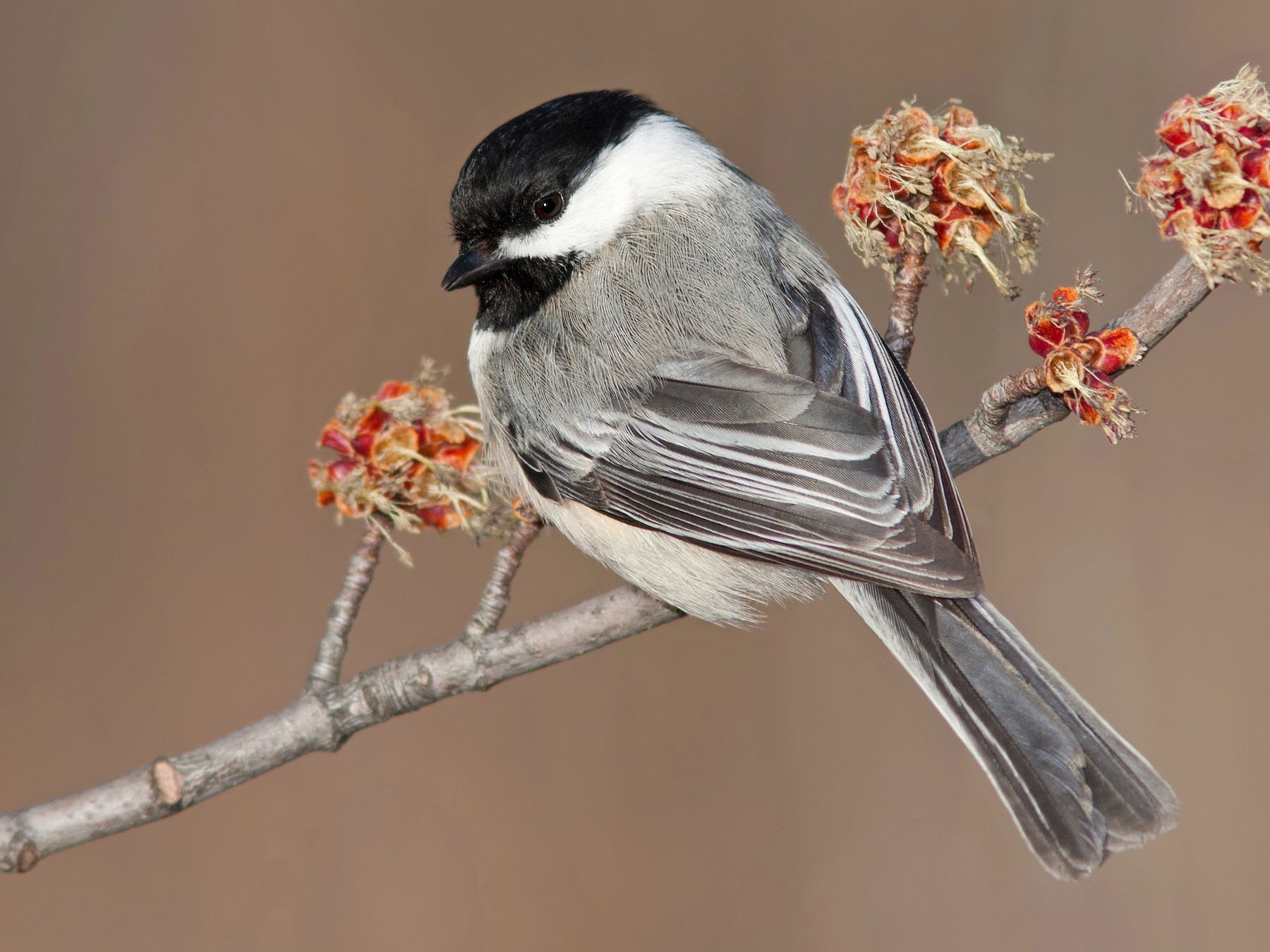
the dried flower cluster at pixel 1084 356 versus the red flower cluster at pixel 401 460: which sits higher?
the red flower cluster at pixel 401 460

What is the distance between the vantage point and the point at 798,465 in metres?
1.29

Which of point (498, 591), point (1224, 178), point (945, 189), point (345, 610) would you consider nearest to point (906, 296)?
point (945, 189)

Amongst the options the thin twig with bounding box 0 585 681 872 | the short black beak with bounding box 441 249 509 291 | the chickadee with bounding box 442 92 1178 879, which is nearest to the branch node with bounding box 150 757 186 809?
the thin twig with bounding box 0 585 681 872

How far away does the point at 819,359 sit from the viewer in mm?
1387

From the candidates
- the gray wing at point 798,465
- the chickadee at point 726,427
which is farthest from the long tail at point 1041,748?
the gray wing at point 798,465

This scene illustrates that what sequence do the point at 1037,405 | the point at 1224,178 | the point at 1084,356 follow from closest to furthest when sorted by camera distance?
the point at 1224,178 < the point at 1084,356 < the point at 1037,405

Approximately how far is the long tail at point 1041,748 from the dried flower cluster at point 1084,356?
0.30 metres

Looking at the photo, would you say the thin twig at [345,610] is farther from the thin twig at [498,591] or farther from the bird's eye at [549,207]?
the bird's eye at [549,207]

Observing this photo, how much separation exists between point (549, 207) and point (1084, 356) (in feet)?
2.49

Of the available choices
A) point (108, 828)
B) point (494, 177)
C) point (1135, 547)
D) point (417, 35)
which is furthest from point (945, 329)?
point (108, 828)

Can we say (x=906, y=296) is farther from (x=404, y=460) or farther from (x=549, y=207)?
(x=404, y=460)

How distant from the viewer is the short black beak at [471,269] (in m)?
1.49

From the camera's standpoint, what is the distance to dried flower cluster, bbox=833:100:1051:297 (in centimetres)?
128

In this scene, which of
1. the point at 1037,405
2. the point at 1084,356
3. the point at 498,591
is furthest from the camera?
the point at 498,591
